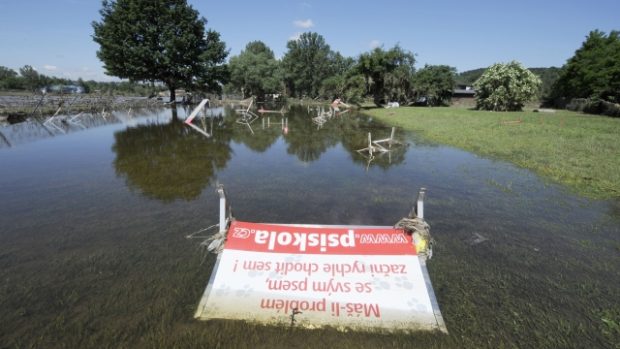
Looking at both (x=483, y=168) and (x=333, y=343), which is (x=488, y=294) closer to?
(x=333, y=343)

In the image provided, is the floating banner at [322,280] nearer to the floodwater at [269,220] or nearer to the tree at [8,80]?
the floodwater at [269,220]

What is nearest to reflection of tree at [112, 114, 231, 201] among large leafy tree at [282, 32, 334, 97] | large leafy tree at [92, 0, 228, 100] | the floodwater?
the floodwater

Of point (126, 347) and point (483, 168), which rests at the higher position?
point (483, 168)

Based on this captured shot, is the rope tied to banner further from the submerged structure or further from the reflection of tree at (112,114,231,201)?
the reflection of tree at (112,114,231,201)

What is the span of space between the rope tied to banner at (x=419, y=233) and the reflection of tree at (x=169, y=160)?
25.3 ft

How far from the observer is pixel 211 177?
13.5 metres

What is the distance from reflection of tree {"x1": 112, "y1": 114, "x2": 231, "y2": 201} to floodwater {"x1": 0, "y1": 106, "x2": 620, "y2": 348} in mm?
123

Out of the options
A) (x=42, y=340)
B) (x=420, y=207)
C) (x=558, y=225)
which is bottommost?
(x=42, y=340)

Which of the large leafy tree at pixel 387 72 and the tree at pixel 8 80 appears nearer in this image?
the large leafy tree at pixel 387 72

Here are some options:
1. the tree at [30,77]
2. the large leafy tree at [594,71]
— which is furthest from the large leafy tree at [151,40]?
the tree at [30,77]

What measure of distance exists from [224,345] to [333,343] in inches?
64.1

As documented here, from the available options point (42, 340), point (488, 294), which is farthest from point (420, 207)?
point (42, 340)

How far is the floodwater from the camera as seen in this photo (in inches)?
189

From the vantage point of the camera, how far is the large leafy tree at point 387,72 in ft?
211
